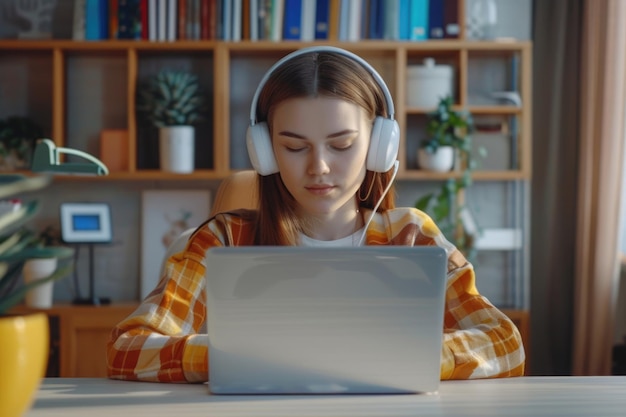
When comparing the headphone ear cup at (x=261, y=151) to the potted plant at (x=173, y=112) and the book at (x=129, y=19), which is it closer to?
the potted plant at (x=173, y=112)

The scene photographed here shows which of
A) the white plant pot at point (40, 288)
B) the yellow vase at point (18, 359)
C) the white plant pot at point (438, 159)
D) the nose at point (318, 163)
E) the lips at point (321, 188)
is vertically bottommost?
the white plant pot at point (40, 288)

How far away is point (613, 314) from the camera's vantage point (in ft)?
11.2

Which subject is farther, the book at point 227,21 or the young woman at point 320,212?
the book at point 227,21

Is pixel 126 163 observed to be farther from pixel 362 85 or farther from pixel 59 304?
pixel 362 85

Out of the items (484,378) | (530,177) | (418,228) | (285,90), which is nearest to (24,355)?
(484,378)

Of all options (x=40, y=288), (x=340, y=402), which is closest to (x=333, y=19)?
(x=40, y=288)

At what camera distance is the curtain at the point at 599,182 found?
3.32m

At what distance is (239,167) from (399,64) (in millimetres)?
778

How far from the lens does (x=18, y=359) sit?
76 centimetres

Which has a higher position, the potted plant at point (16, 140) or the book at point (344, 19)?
the book at point (344, 19)

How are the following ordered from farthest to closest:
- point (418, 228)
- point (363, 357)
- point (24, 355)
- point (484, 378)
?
point (418, 228)
point (484, 378)
point (363, 357)
point (24, 355)

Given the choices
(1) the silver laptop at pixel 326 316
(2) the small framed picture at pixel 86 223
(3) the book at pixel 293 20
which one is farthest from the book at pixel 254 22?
(1) the silver laptop at pixel 326 316

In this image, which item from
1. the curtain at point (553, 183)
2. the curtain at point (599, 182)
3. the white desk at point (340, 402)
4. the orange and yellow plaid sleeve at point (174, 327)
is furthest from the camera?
the curtain at point (553, 183)

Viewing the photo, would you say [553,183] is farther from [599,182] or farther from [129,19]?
[129,19]
